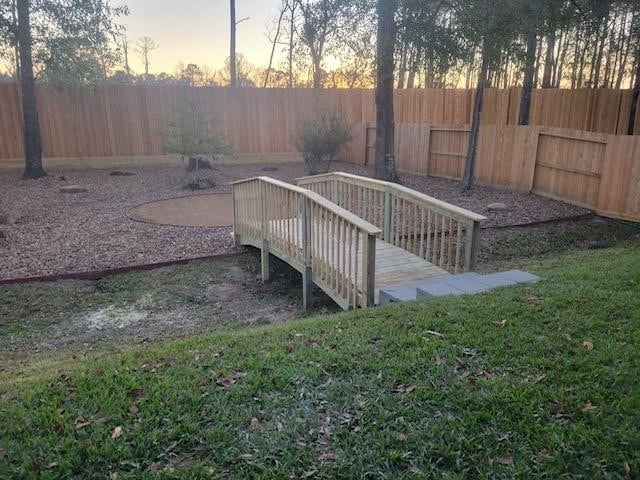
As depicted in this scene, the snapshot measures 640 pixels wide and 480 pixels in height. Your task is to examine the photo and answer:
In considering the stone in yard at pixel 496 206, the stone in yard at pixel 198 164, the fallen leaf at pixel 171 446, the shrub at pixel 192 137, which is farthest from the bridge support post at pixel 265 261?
the stone in yard at pixel 198 164

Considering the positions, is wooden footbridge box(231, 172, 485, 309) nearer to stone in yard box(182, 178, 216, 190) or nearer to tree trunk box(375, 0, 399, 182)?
tree trunk box(375, 0, 399, 182)

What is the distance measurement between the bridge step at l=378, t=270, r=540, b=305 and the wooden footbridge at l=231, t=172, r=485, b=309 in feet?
0.62

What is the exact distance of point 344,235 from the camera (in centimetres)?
495

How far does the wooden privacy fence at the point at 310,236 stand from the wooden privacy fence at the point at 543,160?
525cm

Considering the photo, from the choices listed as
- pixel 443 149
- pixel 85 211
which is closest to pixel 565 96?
pixel 443 149

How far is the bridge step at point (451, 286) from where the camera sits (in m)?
4.35

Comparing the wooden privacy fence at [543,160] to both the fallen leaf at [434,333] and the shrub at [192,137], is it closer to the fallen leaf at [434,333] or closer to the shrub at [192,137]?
the shrub at [192,137]

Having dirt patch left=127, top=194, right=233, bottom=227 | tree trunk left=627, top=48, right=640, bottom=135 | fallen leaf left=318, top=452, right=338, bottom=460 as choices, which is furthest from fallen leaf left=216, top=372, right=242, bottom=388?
tree trunk left=627, top=48, right=640, bottom=135

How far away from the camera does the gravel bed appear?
23.5 feet

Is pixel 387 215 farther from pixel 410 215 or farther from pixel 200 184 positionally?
pixel 200 184

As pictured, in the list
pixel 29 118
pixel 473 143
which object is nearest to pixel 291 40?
pixel 29 118

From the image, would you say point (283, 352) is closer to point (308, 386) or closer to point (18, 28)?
point (308, 386)

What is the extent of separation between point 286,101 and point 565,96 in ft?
27.3

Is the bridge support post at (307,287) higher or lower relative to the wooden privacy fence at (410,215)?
lower
